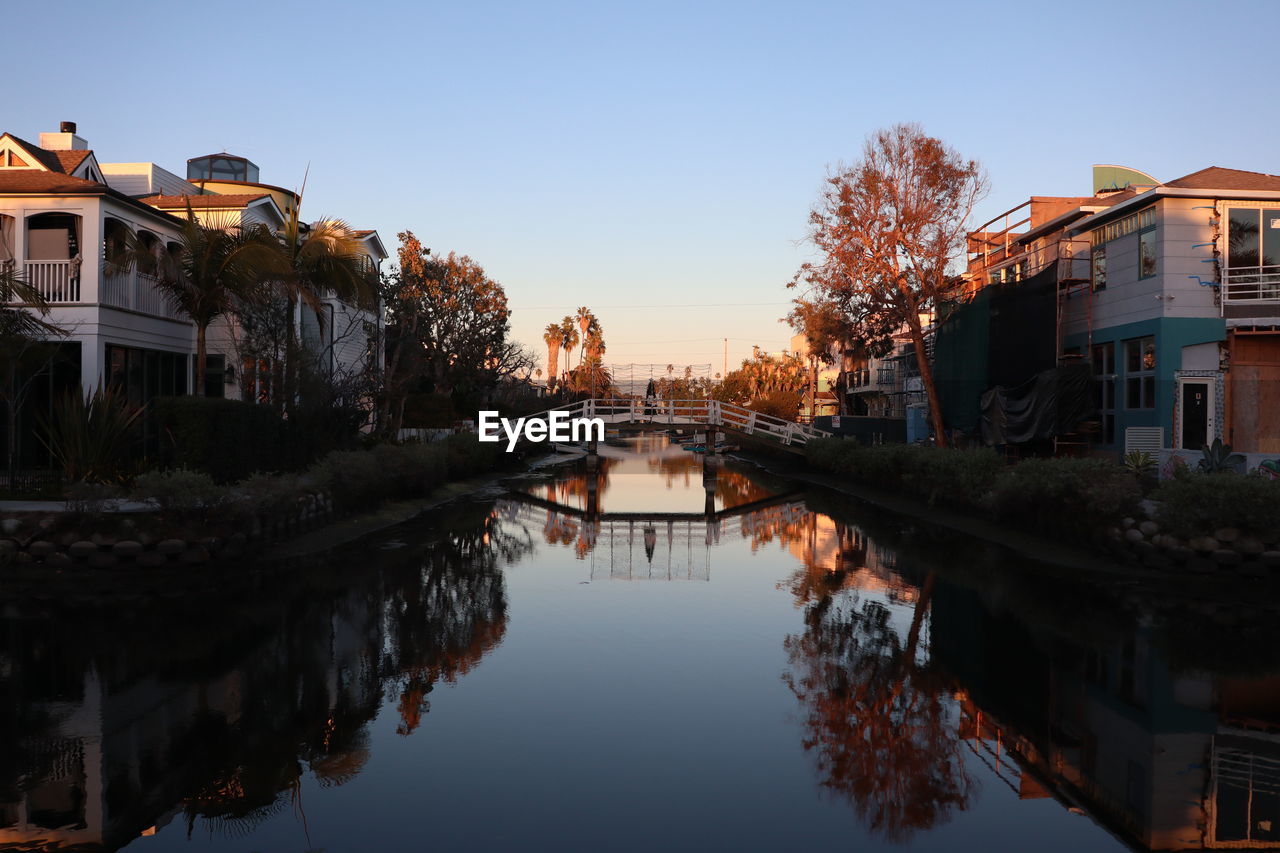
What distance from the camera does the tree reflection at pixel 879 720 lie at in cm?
707

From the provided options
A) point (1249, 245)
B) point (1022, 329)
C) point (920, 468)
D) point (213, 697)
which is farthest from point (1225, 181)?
point (213, 697)

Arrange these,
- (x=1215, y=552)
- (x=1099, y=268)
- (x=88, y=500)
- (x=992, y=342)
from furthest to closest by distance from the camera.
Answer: (x=992, y=342) < (x=1099, y=268) < (x=88, y=500) < (x=1215, y=552)

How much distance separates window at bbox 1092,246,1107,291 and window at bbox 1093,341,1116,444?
1519 mm

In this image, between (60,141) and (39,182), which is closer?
(39,182)

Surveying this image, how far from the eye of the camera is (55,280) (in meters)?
24.0

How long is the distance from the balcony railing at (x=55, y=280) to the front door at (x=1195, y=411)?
24.9 meters

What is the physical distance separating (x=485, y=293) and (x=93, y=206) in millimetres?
25286

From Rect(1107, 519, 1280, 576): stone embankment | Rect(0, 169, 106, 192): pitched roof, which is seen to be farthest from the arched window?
Rect(1107, 519, 1280, 576): stone embankment

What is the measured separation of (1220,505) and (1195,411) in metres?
9.27

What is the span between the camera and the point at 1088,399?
87.8 feet

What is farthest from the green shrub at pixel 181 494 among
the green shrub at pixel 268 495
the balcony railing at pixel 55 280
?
the balcony railing at pixel 55 280

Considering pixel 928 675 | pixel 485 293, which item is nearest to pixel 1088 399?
pixel 928 675

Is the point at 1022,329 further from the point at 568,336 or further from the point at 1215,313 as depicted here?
the point at 568,336

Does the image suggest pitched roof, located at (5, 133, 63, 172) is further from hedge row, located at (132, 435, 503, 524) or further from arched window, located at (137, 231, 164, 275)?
hedge row, located at (132, 435, 503, 524)
